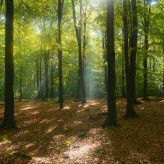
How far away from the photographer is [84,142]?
1070 cm

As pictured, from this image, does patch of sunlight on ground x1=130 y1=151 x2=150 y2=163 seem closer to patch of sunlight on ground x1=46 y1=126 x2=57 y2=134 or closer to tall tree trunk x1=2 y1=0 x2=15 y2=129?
patch of sunlight on ground x1=46 y1=126 x2=57 y2=134

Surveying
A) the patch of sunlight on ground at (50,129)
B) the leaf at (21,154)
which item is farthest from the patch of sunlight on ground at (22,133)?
the leaf at (21,154)

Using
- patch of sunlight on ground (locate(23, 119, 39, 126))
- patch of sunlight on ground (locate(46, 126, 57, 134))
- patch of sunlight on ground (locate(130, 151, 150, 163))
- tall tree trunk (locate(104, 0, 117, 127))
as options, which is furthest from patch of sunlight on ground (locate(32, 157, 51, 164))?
patch of sunlight on ground (locate(23, 119, 39, 126))

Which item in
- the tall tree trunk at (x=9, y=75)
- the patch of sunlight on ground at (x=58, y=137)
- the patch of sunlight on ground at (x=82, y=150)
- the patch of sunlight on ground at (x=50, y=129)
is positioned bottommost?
the patch of sunlight on ground at (x=82, y=150)

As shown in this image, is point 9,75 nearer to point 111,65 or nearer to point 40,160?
point 111,65

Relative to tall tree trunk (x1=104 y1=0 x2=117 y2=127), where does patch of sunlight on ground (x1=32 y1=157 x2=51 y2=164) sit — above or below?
below

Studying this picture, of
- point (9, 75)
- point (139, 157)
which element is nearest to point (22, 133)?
point (9, 75)

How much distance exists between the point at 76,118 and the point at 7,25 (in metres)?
7.39

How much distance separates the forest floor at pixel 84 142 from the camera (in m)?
8.31

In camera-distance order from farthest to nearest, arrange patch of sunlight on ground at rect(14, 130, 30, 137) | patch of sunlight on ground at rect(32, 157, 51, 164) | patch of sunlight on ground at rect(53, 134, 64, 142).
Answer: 1. patch of sunlight on ground at rect(14, 130, 30, 137)
2. patch of sunlight on ground at rect(53, 134, 64, 142)
3. patch of sunlight on ground at rect(32, 157, 51, 164)

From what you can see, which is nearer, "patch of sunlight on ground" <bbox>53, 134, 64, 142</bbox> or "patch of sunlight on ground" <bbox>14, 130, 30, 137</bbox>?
"patch of sunlight on ground" <bbox>53, 134, 64, 142</bbox>

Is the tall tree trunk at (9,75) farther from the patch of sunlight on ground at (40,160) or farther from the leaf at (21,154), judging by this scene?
the patch of sunlight on ground at (40,160)

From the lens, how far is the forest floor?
831cm

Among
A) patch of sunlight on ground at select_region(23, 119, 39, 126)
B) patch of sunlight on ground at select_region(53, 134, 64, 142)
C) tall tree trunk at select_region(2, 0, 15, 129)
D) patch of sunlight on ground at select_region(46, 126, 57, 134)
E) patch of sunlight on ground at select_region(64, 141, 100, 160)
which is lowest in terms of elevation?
patch of sunlight on ground at select_region(64, 141, 100, 160)
